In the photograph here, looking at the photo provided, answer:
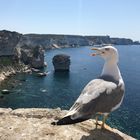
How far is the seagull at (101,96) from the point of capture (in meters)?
9.49

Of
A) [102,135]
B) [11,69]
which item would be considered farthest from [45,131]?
[11,69]

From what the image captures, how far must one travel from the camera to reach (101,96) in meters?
10.4

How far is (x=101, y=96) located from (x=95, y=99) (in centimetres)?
33

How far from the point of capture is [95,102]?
1010cm

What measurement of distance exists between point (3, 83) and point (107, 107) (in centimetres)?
10050

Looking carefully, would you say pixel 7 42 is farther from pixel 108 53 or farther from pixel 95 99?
pixel 95 99

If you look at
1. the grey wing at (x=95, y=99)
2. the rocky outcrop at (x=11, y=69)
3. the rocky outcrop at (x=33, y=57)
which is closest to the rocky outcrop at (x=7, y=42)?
the rocky outcrop at (x=33, y=57)

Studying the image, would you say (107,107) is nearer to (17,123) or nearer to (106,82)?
(106,82)

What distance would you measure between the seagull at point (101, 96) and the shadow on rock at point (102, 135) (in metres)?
0.35

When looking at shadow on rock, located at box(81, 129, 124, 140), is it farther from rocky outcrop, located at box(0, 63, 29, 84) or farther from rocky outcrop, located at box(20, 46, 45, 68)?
rocky outcrop, located at box(20, 46, 45, 68)

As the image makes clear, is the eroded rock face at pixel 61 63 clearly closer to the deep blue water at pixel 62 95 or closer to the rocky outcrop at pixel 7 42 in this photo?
the deep blue water at pixel 62 95

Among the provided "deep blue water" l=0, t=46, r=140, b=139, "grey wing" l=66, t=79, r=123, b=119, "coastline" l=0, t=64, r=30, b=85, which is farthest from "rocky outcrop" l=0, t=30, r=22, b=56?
"grey wing" l=66, t=79, r=123, b=119

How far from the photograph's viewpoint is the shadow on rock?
461 inches

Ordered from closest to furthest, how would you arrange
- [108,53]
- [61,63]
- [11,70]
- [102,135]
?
[108,53] → [102,135] → [11,70] → [61,63]
